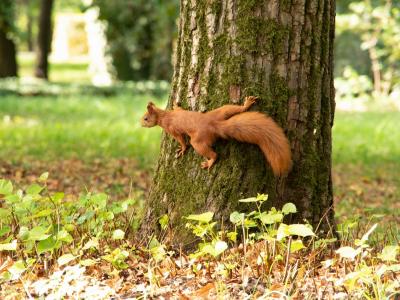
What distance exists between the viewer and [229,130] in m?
3.53

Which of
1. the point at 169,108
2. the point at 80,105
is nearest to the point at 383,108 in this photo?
the point at 80,105

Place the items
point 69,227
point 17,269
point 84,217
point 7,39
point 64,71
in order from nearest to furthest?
point 17,269, point 69,227, point 84,217, point 7,39, point 64,71

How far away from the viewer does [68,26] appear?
37281 millimetres

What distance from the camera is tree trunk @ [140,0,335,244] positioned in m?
3.62

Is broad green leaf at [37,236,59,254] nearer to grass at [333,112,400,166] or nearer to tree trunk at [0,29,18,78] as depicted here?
grass at [333,112,400,166]

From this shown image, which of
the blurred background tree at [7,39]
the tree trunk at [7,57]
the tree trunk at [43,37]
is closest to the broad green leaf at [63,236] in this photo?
the blurred background tree at [7,39]

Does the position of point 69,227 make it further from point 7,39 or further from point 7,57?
point 7,57

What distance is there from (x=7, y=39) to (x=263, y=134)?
54.4 ft

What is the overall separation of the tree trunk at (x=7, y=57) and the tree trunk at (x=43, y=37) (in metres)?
0.98

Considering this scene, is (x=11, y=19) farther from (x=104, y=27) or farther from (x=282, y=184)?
(x=282, y=184)

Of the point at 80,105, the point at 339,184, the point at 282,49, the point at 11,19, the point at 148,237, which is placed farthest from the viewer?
the point at 11,19

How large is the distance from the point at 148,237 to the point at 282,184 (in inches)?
32.4

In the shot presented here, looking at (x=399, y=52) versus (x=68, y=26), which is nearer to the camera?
(x=399, y=52)

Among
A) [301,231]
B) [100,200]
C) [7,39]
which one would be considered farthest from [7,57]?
[301,231]
